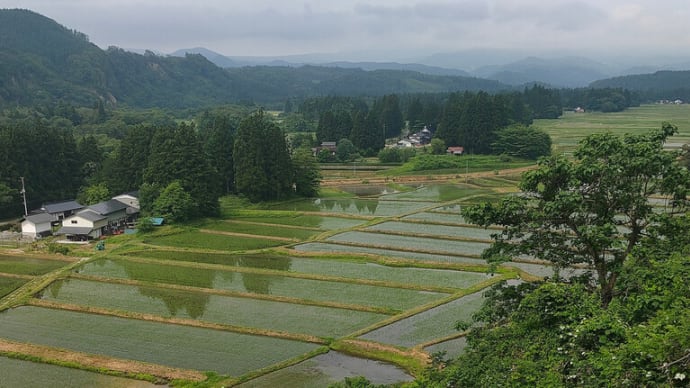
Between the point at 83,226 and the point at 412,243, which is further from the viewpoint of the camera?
the point at 83,226

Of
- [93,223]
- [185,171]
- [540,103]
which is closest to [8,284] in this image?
[93,223]

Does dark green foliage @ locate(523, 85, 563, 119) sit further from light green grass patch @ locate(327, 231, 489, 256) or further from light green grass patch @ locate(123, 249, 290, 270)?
light green grass patch @ locate(123, 249, 290, 270)

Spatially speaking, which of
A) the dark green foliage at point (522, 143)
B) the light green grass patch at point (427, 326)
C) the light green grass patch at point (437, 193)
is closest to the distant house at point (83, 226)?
the light green grass patch at point (437, 193)

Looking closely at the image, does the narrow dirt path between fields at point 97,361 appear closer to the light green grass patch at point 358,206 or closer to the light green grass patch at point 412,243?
the light green grass patch at point 412,243

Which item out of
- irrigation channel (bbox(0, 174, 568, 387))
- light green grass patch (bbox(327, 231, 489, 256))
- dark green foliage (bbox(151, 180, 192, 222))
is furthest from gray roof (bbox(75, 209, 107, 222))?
light green grass patch (bbox(327, 231, 489, 256))

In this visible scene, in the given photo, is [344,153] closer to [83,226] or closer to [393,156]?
[393,156]

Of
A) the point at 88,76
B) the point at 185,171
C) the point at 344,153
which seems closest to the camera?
the point at 185,171

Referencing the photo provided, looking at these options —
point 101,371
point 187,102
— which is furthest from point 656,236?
point 187,102
